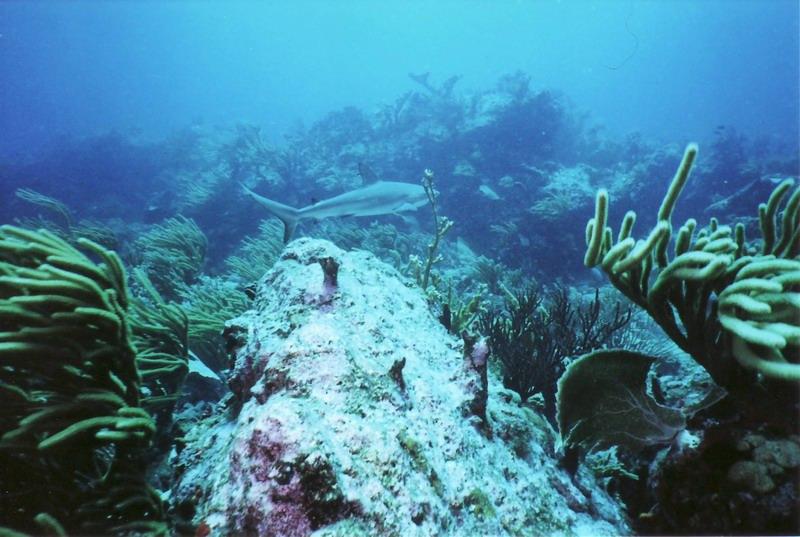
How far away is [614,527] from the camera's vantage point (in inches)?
74.3

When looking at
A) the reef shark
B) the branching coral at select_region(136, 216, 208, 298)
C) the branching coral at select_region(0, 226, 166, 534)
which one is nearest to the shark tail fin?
the reef shark

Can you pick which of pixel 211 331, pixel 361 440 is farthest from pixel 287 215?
pixel 361 440

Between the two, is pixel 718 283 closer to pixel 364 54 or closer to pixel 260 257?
pixel 260 257

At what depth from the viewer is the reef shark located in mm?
5988

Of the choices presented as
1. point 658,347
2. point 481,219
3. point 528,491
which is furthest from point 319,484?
point 481,219

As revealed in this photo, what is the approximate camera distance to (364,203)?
23.6 feet

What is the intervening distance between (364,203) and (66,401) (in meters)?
5.91

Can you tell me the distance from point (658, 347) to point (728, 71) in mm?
139813

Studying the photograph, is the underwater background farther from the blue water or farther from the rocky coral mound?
the blue water

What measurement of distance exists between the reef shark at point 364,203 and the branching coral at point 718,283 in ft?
16.0

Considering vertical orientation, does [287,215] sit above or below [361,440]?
below

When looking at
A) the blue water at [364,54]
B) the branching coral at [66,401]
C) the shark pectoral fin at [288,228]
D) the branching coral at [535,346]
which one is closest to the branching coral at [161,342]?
the branching coral at [66,401]

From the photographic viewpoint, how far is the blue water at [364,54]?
9150 centimetres

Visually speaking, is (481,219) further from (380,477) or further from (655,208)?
(380,477)
